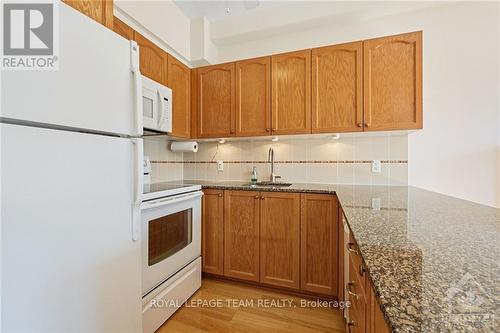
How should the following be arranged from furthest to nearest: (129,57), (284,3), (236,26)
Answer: (236,26) → (284,3) → (129,57)

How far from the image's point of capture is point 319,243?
6.19 feet

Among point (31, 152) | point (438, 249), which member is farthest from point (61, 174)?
point (438, 249)

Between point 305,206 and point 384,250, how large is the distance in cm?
130

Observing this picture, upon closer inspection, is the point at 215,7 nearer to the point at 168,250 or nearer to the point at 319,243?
the point at 168,250

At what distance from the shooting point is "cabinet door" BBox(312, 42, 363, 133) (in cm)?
197

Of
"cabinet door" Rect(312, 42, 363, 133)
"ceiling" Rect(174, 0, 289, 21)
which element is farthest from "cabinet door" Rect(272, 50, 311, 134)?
"ceiling" Rect(174, 0, 289, 21)

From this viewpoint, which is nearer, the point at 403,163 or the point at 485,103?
the point at 485,103

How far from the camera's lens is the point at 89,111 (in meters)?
0.99

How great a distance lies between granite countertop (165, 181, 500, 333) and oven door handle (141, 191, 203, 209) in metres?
1.13

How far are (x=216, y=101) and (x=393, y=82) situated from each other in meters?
1.61

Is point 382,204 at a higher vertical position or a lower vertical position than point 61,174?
lower

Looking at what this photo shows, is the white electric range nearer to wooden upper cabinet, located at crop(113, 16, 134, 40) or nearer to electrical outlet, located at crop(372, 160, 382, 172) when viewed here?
wooden upper cabinet, located at crop(113, 16, 134, 40)

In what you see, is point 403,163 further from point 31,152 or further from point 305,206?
point 31,152

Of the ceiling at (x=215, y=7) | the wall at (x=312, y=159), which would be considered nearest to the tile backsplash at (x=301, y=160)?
the wall at (x=312, y=159)
